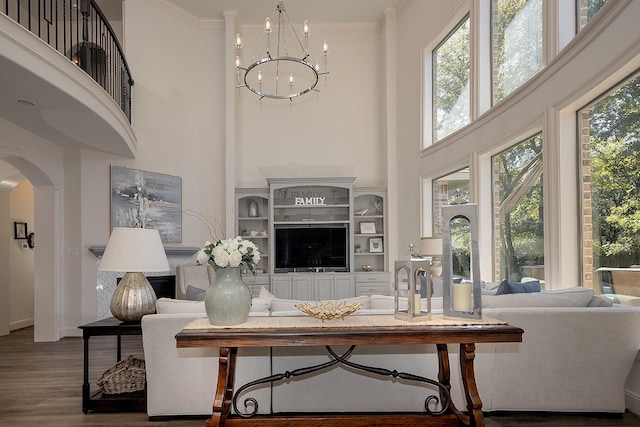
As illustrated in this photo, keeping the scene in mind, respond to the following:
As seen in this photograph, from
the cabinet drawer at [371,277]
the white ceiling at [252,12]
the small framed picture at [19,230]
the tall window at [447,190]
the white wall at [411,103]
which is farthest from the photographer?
the cabinet drawer at [371,277]

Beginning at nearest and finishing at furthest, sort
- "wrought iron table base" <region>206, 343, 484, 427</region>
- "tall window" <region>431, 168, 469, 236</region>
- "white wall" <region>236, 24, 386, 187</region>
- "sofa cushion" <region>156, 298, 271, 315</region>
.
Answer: "wrought iron table base" <region>206, 343, 484, 427</region>
"sofa cushion" <region>156, 298, 271, 315</region>
"tall window" <region>431, 168, 469, 236</region>
"white wall" <region>236, 24, 386, 187</region>

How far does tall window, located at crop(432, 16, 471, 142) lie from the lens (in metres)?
5.59

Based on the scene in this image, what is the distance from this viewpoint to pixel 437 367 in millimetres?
2830

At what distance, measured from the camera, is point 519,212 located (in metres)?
4.46

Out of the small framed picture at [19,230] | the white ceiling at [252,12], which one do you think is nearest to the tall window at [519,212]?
the white ceiling at [252,12]

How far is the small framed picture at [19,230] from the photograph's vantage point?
6.75 m

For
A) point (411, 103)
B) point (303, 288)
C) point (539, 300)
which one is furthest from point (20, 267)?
point (539, 300)

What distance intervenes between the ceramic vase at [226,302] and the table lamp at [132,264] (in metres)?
0.98

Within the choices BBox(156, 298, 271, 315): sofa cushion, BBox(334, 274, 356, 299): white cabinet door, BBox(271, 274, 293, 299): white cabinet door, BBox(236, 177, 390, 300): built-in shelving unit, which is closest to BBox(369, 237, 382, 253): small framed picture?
BBox(236, 177, 390, 300): built-in shelving unit

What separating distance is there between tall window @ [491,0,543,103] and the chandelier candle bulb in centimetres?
277

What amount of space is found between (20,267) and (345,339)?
6.86m

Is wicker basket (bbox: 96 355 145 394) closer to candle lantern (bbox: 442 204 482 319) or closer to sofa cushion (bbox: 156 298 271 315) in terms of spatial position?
sofa cushion (bbox: 156 298 271 315)

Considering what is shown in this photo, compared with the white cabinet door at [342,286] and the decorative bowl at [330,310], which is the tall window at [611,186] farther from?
the white cabinet door at [342,286]

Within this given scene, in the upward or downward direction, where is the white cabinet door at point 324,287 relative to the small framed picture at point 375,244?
downward
